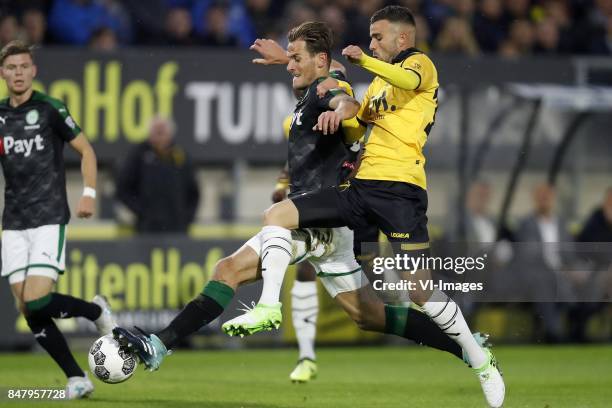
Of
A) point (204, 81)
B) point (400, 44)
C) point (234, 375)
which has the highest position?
point (400, 44)

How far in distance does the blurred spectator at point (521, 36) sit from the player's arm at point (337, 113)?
28.1 ft

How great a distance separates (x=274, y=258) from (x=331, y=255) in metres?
0.75

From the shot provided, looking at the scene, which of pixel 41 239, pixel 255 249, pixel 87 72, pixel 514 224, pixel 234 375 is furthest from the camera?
pixel 514 224

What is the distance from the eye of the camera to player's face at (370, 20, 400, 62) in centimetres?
864

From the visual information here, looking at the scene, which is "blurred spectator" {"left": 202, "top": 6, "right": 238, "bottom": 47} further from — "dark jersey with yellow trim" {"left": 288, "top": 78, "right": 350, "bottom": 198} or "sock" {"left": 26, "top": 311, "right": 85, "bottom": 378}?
"dark jersey with yellow trim" {"left": 288, "top": 78, "right": 350, "bottom": 198}

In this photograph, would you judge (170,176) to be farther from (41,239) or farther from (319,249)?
(319,249)

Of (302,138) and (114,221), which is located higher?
(302,138)

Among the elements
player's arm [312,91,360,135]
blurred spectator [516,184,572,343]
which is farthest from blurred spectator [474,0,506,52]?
player's arm [312,91,360,135]

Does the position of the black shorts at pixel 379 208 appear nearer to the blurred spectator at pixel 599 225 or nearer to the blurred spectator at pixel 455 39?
the blurred spectator at pixel 599 225

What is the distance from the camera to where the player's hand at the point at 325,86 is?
28.0ft

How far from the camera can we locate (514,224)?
610 inches

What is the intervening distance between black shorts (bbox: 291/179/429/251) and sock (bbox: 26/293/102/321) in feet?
7.14

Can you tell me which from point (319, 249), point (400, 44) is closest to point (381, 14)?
point (400, 44)

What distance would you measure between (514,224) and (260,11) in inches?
159
